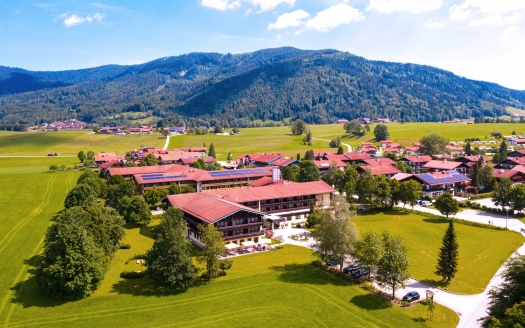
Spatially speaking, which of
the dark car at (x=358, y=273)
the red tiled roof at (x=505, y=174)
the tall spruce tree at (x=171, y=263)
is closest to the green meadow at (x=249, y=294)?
the tall spruce tree at (x=171, y=263)

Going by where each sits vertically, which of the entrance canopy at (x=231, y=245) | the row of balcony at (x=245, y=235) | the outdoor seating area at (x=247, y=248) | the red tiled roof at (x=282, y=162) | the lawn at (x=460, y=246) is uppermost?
the red tiled roof at (x=282, y=162)

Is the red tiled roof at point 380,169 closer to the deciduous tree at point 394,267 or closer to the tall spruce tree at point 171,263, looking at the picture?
the deciduous tree at point 394,267

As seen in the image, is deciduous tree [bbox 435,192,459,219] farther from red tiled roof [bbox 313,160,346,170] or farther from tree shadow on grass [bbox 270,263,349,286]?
red tiled roof [bbox 313,160,346,170]

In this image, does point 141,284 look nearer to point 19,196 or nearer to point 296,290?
point 296,290

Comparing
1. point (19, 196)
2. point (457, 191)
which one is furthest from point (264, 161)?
point (19, 196)

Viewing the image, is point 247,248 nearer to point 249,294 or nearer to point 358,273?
point 249,294

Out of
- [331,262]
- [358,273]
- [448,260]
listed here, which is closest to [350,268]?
[358,273]
